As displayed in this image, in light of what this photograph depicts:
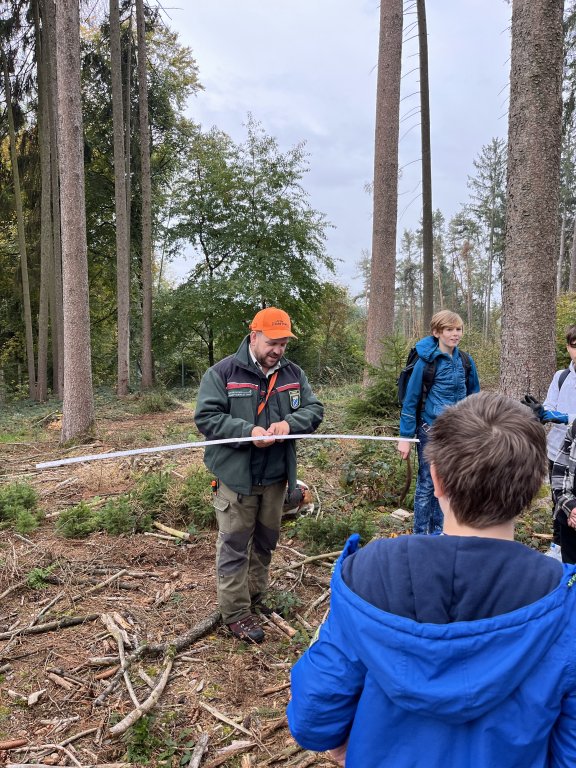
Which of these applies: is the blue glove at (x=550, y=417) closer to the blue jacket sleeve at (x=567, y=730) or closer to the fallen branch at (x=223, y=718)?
the blue jacket sleeve at (x=567, y=730)

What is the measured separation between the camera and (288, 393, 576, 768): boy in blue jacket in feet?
3.45

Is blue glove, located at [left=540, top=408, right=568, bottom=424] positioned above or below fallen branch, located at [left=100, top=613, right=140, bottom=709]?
above

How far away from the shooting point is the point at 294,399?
3553 mm

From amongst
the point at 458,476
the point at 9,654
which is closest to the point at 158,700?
the point at 9,654

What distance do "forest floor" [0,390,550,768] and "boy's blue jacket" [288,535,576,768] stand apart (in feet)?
5.35

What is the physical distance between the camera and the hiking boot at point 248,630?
3420mm

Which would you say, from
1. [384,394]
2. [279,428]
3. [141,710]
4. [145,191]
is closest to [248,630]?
[141,710]

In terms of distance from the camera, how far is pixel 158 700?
9.24 feet

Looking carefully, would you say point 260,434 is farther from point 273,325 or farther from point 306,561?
point 306,561

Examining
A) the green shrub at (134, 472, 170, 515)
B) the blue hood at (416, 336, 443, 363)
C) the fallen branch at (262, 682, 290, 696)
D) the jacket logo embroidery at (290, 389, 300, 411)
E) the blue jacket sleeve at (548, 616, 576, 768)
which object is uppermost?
the blue hood at (416, 336, 443, 363)

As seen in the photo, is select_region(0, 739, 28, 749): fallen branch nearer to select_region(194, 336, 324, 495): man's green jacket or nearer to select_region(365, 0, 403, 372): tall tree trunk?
select_region(194, 336, 324, 495): man's green jacket

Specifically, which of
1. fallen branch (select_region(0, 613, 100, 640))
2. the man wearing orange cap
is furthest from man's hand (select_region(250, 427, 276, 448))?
fallen branch (select_region(0, 613, 100, 640))

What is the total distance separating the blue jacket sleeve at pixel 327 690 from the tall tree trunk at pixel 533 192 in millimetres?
4560

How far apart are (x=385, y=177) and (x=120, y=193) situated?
10.2 meters
